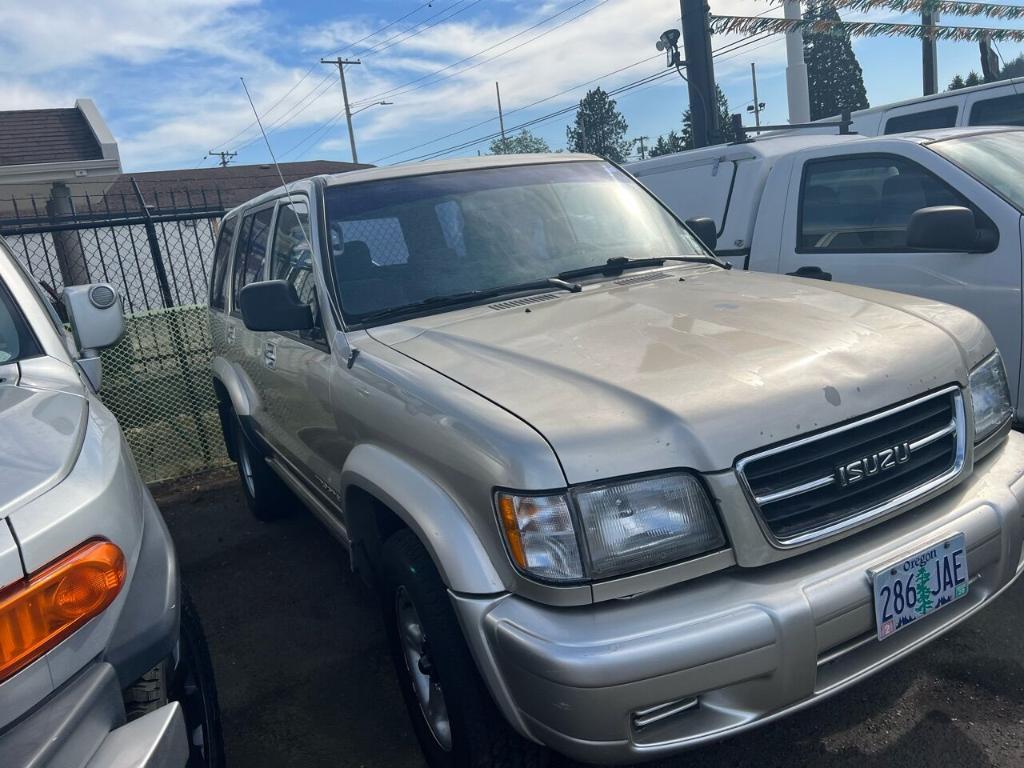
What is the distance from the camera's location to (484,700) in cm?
209

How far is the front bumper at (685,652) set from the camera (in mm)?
1745

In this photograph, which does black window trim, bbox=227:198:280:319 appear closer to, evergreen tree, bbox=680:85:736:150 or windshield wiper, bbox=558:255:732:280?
windshield wiper, bbox=558:255:732:280

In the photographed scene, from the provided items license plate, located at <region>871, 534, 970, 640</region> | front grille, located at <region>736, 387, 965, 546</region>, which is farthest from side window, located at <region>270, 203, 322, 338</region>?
license plate, located at <region>871, 534, 970, 640</region>

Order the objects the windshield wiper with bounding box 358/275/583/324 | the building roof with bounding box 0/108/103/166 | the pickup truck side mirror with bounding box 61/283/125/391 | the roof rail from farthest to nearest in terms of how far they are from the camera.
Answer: the building roof with bounding box 0/108/103/166
the roof rail
the pickup truck side mirror with bounding box 61/283/125/391
the windshield wiper with bounding box 358/275/583/324

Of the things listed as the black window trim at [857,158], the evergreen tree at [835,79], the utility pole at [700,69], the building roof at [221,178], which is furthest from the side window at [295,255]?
the evergreen tree at [835,79]

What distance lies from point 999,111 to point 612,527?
325 inches

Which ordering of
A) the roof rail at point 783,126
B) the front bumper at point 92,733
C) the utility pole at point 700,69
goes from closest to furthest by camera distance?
the front bumper at point 92,733 → the roof rail at point 783,126 → the utility pole at point 700,69

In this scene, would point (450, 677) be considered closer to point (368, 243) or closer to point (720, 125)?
point (368, 243)

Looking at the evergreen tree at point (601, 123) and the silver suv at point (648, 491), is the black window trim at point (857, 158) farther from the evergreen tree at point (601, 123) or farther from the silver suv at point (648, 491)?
the evergreen tree at point (601, 123)

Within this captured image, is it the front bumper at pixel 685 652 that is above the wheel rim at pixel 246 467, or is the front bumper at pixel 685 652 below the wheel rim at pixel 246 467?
above

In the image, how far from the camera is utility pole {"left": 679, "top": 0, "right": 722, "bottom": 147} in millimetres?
8852

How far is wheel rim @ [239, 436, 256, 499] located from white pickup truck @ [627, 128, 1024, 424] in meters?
2.82

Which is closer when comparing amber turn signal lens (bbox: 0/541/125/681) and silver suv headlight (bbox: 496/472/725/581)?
amber turn signal lens (bbox: 0/541/125/681)

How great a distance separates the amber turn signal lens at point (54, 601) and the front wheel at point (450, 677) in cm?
81
